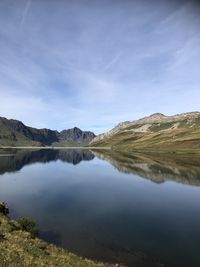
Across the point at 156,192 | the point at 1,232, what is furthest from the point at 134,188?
the point at 1,232

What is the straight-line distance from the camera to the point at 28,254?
959 inches

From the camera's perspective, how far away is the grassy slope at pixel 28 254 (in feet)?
74.2

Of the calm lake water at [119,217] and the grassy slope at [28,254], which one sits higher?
the grassy slope at [28,254]

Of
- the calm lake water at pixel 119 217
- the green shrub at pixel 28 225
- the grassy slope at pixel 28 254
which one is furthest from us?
the green shrub at pixel 28 225

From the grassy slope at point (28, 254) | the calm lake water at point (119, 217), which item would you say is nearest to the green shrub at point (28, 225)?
the calm lake water at point (119, 217)

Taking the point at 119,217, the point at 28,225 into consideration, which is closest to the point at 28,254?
the point at 28,225

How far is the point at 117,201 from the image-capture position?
6388 centimetres

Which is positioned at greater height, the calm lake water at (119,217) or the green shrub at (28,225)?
the green shrub at (28,225)

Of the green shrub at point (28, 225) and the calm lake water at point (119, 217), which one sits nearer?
the calm lake water at point (119, 217)

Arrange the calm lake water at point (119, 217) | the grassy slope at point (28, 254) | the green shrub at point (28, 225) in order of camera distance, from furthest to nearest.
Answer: the green shrub at point (28, 225) → the calm lake water at point (119, 217) → the grassy slope at point (28, 254)

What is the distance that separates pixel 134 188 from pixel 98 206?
26.9 meters

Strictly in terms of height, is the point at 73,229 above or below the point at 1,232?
below

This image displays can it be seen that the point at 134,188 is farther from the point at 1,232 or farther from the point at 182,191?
the point at 1,232

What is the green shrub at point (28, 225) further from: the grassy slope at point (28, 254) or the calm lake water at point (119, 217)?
the grassy slope at point (28, 254)
